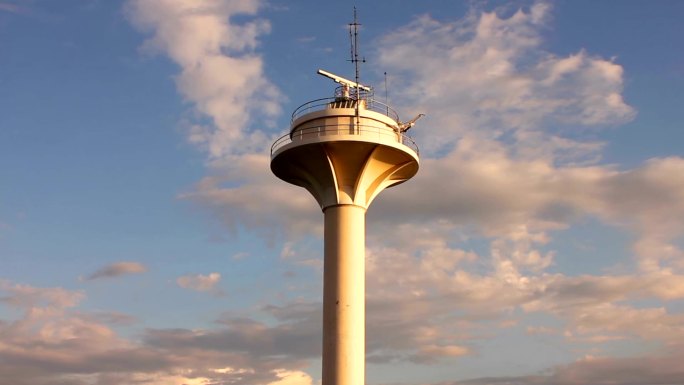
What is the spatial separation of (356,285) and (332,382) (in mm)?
4420

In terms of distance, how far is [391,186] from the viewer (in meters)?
42.3

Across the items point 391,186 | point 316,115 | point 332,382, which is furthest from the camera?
point 391,186

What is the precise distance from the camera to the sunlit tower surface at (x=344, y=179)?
37.0m

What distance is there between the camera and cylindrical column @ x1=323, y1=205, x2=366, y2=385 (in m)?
36.6

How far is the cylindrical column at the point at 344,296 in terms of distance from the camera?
36625mm

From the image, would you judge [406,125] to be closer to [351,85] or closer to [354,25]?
[351,85]

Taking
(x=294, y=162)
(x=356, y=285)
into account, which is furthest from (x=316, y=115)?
(x=356, y=285)

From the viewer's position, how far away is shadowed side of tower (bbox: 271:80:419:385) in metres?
37.0

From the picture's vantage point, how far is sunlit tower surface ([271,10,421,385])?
3697 centimetres

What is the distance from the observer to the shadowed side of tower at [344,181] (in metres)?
37.0

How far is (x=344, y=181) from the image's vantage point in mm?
39031

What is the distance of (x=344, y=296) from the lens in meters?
37.3

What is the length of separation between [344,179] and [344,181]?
0.31 feet

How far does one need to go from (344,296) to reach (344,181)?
546cm
